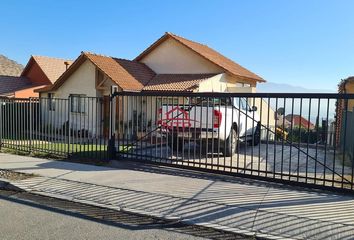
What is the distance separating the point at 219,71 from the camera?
22266 mm

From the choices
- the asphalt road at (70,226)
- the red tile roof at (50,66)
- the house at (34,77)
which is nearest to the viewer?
the asphalt road at (70,226)

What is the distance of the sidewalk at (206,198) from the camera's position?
203 inches

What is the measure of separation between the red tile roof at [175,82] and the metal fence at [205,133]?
759 cm

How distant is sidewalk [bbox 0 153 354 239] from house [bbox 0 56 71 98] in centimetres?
2266

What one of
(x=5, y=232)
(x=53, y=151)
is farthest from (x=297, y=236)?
(x=53, y=151)

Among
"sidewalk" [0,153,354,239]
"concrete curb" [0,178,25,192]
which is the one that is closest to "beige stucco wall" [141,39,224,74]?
"sidewalk" [0,153,354,239]

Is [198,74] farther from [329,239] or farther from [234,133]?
[329,239]

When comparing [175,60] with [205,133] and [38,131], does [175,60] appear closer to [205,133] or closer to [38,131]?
[38,131]

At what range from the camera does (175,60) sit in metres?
23.8

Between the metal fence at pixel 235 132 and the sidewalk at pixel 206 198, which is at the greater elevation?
the metal fence at pixel 235 132

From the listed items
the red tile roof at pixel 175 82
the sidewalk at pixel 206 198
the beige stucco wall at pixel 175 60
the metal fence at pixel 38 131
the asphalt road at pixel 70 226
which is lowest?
the asphalt road at pixel 70 226

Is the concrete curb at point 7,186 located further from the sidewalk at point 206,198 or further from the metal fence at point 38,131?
the metal fence at point 38,131

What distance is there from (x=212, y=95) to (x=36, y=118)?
20.6ft

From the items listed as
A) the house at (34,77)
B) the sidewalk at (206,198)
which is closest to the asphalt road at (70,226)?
the sidewalk at (206,198)
